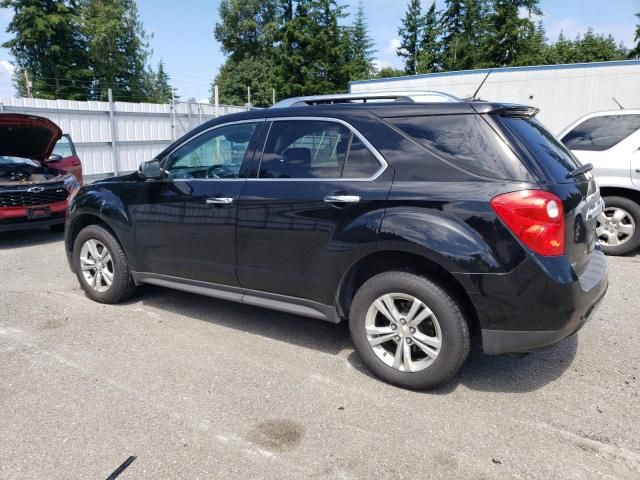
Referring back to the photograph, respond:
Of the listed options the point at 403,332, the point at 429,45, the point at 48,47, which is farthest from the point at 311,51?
→ the point at 403,332

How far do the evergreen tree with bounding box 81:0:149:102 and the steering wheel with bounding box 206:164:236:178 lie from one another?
3983 centimetres

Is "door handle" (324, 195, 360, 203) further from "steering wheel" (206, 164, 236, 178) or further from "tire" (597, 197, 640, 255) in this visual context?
"tire" (597, 197, 640, 255)

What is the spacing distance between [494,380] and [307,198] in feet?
5.68

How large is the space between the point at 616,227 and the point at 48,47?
4224cm

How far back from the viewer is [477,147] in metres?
2.82

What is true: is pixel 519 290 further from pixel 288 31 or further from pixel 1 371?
pixel 288 31

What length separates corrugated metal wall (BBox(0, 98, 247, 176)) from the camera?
12.1m

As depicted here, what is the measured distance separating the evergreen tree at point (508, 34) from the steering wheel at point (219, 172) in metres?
38.9

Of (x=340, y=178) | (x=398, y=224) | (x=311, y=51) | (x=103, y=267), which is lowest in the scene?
(x=103, y=267)

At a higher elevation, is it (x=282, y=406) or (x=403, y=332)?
(x=403, y=332)

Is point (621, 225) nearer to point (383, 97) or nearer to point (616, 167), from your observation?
point (616, 167)

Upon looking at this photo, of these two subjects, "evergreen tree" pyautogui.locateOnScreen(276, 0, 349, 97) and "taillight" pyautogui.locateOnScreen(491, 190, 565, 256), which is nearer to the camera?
"taillight" pyautogui.locateOnScreen(491, 190, 565, 256)

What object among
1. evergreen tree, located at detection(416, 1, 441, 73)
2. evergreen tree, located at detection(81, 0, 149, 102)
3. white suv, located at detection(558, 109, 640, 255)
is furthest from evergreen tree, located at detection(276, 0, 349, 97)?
white suv, located at detection(558, 109, 640, 255)

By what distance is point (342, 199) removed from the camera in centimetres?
310
